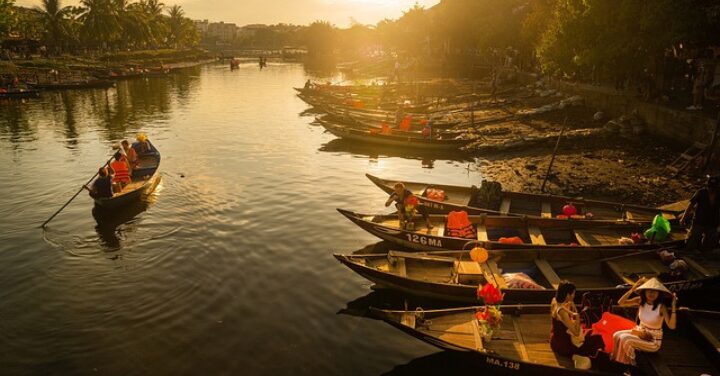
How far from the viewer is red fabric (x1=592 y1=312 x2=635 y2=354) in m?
9.51

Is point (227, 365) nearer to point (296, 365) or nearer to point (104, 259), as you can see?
point (296, 365)

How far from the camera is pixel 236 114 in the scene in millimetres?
49781

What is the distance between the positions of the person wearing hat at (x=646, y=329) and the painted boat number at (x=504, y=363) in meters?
1.85

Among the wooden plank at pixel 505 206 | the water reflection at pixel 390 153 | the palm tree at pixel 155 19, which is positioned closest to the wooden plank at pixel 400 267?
the wooden plank at pixel 505 206

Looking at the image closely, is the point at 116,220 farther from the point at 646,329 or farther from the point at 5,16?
the point at 5,16

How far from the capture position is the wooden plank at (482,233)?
15034 millimetres

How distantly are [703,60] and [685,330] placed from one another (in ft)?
75.8

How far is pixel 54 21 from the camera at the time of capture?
8362 cm

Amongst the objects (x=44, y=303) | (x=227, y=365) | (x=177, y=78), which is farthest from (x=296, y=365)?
(x=177, y=78)

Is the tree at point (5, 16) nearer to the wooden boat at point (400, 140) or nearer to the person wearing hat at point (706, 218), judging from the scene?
the wooden boat at point (400, 140)

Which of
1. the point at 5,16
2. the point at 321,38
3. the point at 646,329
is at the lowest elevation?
the point at 646,329

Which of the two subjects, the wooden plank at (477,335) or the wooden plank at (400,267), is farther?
the wooden plank at (400,267)

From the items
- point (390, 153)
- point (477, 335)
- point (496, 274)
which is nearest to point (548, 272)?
point (496, 274)

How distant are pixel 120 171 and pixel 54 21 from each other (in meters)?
82.2
